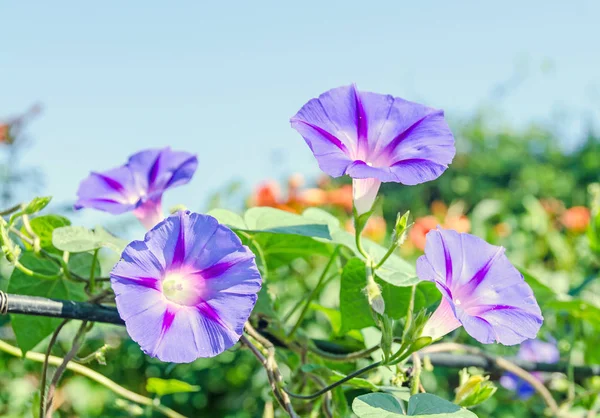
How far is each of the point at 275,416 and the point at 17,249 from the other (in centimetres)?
52

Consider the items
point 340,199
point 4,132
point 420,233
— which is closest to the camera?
point 420,233

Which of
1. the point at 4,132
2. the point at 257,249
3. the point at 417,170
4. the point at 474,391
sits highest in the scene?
the point at 417,170

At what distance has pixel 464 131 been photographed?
560 centimetres

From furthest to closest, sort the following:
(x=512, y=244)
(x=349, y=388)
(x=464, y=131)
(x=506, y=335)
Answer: (x=464, y=131), (x=512, y=244), (x=349, y=388), (x=506, y=335)

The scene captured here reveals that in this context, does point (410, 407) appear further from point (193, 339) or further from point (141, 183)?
point (141, 183)

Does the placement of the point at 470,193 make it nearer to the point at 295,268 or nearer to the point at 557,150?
the point at 557,150

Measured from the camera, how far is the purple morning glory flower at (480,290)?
2.07 feet

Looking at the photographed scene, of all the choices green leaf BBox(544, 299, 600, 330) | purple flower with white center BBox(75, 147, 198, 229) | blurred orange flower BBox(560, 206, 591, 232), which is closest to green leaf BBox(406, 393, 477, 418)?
purple flower with white center BBox(75, 147, 198, 229)

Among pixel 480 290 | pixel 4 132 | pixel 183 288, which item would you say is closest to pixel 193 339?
pixel 183 288

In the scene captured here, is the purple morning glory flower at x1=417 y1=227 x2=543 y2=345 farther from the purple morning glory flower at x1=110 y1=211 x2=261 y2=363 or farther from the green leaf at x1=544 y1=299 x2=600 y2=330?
the green leaf at x1=544 y1=299 x2=600 y2=330

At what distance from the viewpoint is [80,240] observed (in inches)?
28.6

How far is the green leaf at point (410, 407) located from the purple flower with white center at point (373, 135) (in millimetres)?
185

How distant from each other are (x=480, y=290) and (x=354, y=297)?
17 cm

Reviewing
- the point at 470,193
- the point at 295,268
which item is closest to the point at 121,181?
the point at 295,268
